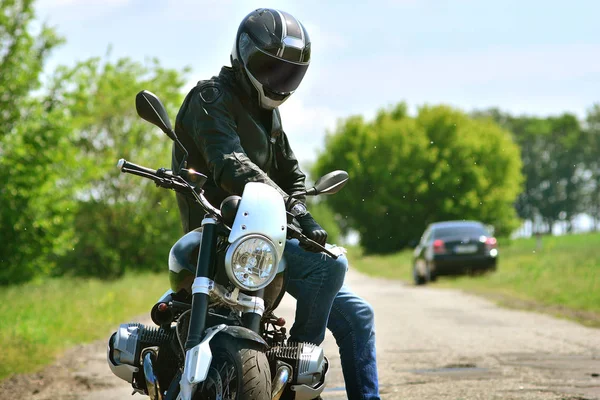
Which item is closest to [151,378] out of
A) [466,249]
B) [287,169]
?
[287,169]

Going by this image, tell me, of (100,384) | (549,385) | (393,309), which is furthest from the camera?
(393,309)

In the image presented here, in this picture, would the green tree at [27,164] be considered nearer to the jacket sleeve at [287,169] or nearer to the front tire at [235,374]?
the jacket sleeve at [287,169]

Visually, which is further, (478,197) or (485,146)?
(485,146)

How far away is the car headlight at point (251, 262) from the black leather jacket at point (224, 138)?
14.1 inches

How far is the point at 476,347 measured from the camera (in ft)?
31.5

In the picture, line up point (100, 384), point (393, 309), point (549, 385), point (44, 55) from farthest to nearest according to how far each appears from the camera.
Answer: point (44, 55), point (393, 309), point (100, 384), point (549, 385)

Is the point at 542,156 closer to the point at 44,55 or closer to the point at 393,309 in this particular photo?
the point at 44,55

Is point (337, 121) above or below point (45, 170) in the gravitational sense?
above

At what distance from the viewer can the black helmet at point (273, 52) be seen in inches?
168

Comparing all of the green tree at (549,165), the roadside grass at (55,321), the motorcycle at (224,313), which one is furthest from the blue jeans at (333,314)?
the green tree at (549,165)

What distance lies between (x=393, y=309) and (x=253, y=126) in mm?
11630

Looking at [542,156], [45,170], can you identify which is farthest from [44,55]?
[542,156]

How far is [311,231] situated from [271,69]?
0.76 meters

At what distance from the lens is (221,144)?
4.16 metres
